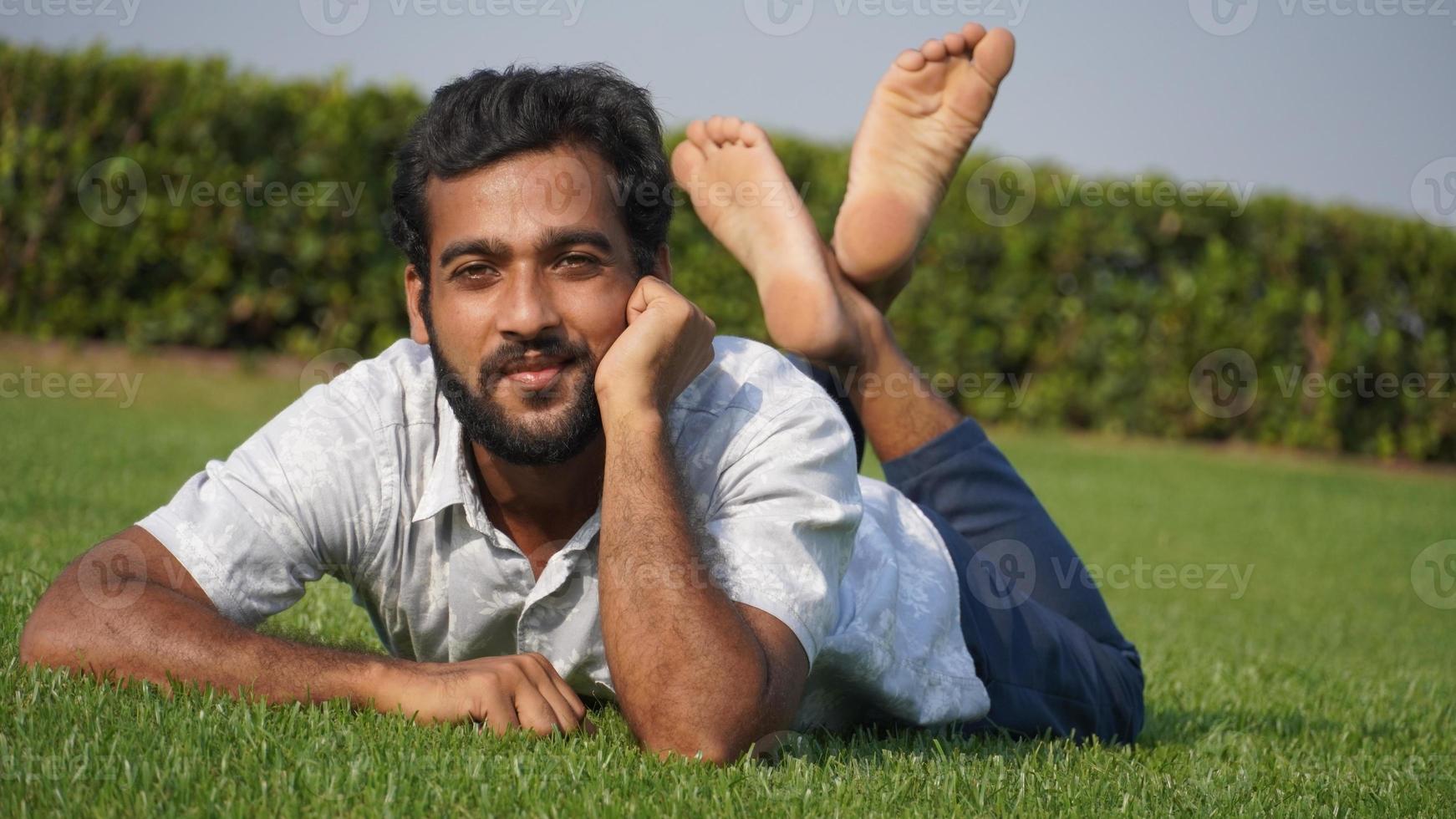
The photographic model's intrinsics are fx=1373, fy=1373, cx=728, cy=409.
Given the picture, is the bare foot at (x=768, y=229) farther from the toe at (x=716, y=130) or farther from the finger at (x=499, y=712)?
the finger at (x=499, y=712)

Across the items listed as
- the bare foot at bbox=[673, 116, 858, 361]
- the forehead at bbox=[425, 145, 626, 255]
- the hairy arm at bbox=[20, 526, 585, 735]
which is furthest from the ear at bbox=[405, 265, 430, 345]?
the bare foot at bbox=[673, 116, 858, 361]

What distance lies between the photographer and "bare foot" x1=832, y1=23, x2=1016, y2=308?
4.80 meters

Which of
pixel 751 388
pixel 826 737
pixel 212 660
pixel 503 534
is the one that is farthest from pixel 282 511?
pixel 826 737

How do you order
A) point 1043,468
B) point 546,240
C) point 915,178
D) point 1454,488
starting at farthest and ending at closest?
point 1454,488, point 1043,468, point 915,178, point 546,240

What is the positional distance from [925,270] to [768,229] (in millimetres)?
9059

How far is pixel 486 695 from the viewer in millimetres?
2783

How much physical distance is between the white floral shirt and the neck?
10 centimetres

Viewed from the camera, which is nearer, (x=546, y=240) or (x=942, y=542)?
(x=546, y=240)

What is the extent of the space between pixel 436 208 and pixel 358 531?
0.75m

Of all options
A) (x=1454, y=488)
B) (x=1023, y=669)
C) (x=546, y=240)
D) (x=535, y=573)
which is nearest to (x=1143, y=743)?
(x=1023, y=669)

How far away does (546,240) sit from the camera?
297 centimetres

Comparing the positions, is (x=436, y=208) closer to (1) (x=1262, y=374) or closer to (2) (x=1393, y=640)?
(2) (x=1393, y=640)

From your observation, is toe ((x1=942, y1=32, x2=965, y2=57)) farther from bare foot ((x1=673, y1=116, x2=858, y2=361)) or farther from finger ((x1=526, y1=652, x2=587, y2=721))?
finger ((x1=526, y1=652, x2=587, y2=721))

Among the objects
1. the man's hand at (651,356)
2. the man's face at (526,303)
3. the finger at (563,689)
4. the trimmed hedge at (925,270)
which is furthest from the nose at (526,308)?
the trimmed hedge at (925,270)
